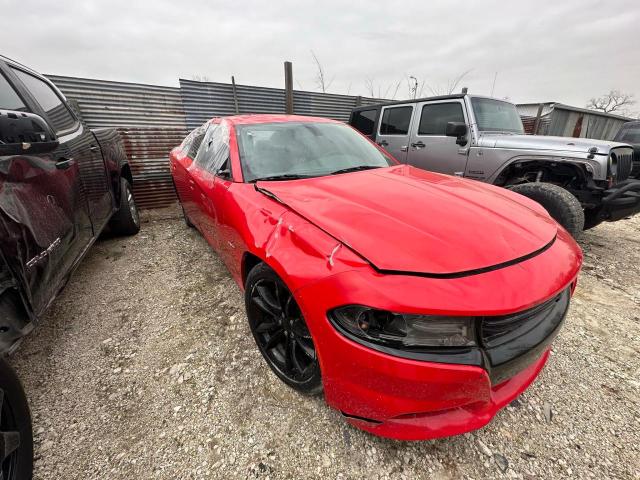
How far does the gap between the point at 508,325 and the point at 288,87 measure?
6.51 metres

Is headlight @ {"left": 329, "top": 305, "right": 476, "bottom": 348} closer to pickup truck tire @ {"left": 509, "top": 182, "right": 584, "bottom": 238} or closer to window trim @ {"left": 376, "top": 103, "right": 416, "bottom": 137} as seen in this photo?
pickup truck tire @ {"left": 509, "top": 182, "right": 584, "bottom": 238}

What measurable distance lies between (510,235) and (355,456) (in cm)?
125

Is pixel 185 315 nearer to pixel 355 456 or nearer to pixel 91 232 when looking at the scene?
pixel 91 232

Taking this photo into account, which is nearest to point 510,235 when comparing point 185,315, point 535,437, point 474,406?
point 474,406

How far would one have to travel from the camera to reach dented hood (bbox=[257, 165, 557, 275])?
1.20 m

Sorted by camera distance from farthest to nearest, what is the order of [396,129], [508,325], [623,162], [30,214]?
1. [396,129]
2. [623,162]
3. [30,214]
4. [508,325]

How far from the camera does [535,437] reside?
58.3 inches

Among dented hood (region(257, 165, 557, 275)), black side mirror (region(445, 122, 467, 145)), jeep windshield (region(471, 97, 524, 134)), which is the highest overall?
jeep windshield (region(471, 97, 524, 134))

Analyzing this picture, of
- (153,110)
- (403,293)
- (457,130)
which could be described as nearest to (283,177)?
(403,293)

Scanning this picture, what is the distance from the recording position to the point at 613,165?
326 centimetres

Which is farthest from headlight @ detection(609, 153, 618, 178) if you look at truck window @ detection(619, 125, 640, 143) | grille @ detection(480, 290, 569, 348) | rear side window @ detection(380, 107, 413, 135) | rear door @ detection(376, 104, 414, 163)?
truck window @ detection(619, 125, 640, 143)

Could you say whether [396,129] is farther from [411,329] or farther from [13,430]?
[13,430]

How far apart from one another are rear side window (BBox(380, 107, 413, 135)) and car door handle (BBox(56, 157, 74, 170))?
4495mm

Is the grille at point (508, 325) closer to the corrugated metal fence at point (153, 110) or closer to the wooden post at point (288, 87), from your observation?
the corrugated metal fence at point (153, 110)
